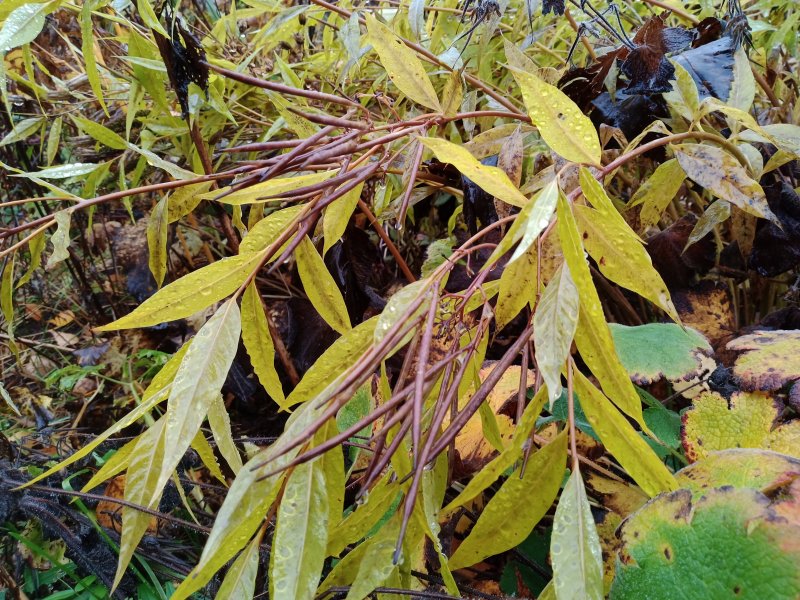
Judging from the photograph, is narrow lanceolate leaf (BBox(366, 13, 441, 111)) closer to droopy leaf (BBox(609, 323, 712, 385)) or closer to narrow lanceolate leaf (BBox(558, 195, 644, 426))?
narrow lanceolate leaf (BBox(558, 195, 644, 426))

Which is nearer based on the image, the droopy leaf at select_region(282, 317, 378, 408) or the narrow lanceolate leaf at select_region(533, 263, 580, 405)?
the narrow lanceolate leaf at select_region(533, 263, 580, 405)

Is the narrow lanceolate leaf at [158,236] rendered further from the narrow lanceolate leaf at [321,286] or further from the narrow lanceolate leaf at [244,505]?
the narrow lanceolate leaf at [244,505]

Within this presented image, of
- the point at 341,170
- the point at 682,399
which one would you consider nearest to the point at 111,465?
the point at 341,170

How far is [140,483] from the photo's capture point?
17.9 inches

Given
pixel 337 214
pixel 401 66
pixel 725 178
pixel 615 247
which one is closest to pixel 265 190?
pixel 337 214

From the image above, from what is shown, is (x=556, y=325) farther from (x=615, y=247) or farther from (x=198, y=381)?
(x=198, y=381)

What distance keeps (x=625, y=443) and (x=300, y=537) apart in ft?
0.79

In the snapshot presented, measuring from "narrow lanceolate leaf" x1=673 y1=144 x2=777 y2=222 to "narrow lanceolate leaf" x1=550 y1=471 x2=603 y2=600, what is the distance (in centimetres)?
30

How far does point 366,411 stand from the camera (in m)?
0.71

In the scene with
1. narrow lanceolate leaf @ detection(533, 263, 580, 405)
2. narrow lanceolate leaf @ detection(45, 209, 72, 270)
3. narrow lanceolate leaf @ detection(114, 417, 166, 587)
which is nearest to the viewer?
narrow lanceolate leaf @ detection(533, 263, 580, 405)

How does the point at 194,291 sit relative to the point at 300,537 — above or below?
above

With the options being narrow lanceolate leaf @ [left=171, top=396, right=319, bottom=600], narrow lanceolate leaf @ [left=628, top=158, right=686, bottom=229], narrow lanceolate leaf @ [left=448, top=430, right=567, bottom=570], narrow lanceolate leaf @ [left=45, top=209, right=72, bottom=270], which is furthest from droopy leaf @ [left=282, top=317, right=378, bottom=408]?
narrow lanceolate leaf @ [left=628, top=158, right=686, bottom=229]

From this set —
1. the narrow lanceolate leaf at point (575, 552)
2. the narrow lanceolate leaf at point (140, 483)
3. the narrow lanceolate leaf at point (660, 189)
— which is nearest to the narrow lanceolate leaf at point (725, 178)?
the narrow lanceolate leaf at point (660, 189)

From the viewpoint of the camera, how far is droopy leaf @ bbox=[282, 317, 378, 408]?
458 mm
